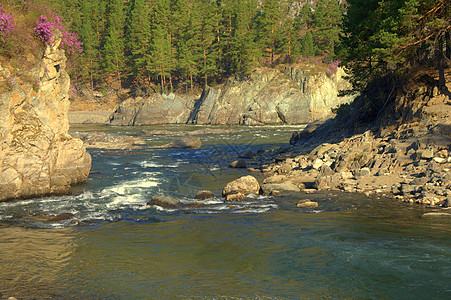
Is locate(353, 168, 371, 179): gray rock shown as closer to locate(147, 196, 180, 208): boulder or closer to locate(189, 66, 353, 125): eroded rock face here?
locate(147, 196, 180, 208): boulder

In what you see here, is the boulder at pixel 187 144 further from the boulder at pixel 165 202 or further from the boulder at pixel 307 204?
the boulder at pixel 307 204

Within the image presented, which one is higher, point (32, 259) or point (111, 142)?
point (111, 142)

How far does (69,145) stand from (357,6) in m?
20.6

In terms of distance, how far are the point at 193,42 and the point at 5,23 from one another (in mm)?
64694

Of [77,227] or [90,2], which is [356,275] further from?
[90,2]

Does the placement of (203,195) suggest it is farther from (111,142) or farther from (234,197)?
(111,142)

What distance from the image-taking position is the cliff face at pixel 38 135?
17.1 m

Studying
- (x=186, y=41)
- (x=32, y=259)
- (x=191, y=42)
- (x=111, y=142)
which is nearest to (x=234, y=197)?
(x=32, y=259)

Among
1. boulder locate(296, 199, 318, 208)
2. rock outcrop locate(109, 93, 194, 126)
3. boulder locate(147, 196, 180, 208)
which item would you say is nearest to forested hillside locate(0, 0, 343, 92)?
rock outcrop locate(109, 93, 194, 126)

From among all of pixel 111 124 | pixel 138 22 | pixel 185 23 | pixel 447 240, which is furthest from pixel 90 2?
pixel 447 240

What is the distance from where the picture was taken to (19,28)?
1781 centimetres

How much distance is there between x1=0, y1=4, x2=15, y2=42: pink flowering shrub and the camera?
17.1 metres

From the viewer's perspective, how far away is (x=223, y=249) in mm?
11781

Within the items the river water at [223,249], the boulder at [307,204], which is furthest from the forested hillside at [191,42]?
the river water at [223,249]
